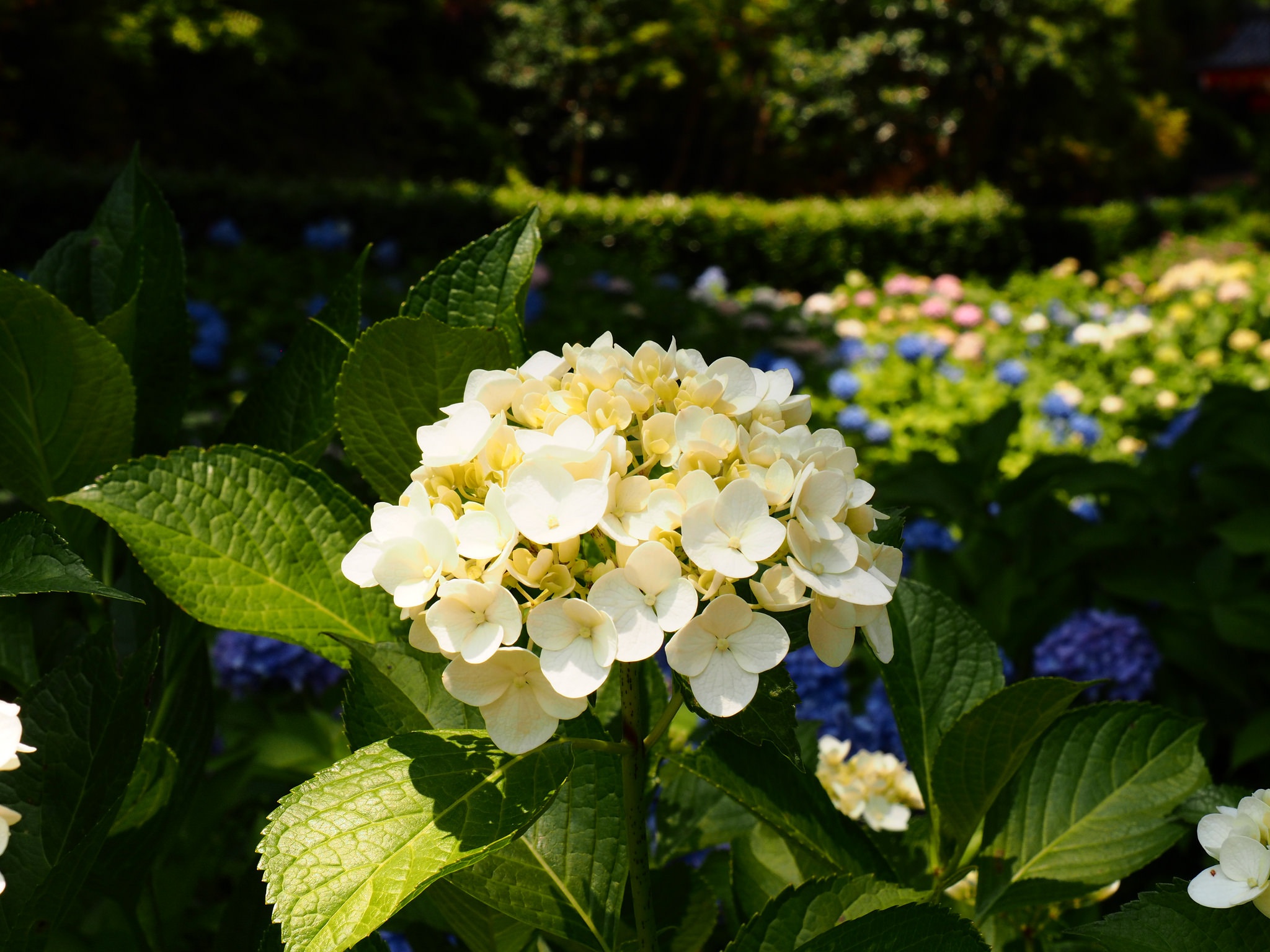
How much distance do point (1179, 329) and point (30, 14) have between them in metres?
11.4

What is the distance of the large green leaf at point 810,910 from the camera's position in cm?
53

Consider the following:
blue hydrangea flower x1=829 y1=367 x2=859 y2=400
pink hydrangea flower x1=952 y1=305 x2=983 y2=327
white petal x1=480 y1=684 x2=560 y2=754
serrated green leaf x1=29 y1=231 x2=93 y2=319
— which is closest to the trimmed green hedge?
pink hydrangea flower x1=952 y1=305 x2=983 y2=327

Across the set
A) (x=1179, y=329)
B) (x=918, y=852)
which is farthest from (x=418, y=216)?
(x=918, y=852)

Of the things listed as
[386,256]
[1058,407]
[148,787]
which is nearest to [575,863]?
[148,787]

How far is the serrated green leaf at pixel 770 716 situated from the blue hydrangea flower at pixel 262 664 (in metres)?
1.59

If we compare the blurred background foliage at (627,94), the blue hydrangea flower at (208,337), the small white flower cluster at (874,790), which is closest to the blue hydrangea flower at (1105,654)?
the small white flower cluster at (874,790)

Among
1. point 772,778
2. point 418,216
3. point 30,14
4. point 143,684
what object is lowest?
point 418,216

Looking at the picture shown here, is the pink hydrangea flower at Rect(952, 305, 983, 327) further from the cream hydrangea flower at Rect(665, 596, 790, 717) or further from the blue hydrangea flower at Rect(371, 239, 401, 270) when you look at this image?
the cream hydrangea flower at Rect(665, 596, 790, 717)

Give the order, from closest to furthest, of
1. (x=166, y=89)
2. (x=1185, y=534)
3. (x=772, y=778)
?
(x=772, y=778), (x=1185, y=534), (x=166, y=89)

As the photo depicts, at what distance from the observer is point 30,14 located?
1047cm

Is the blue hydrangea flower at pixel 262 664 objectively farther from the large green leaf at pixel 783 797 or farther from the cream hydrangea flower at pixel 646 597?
the cream hydrangea flower at pixel 646 597

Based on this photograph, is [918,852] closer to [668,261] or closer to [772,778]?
[772,778]

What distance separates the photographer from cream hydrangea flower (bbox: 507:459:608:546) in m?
0.45

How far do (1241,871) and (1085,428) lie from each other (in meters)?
4.20
